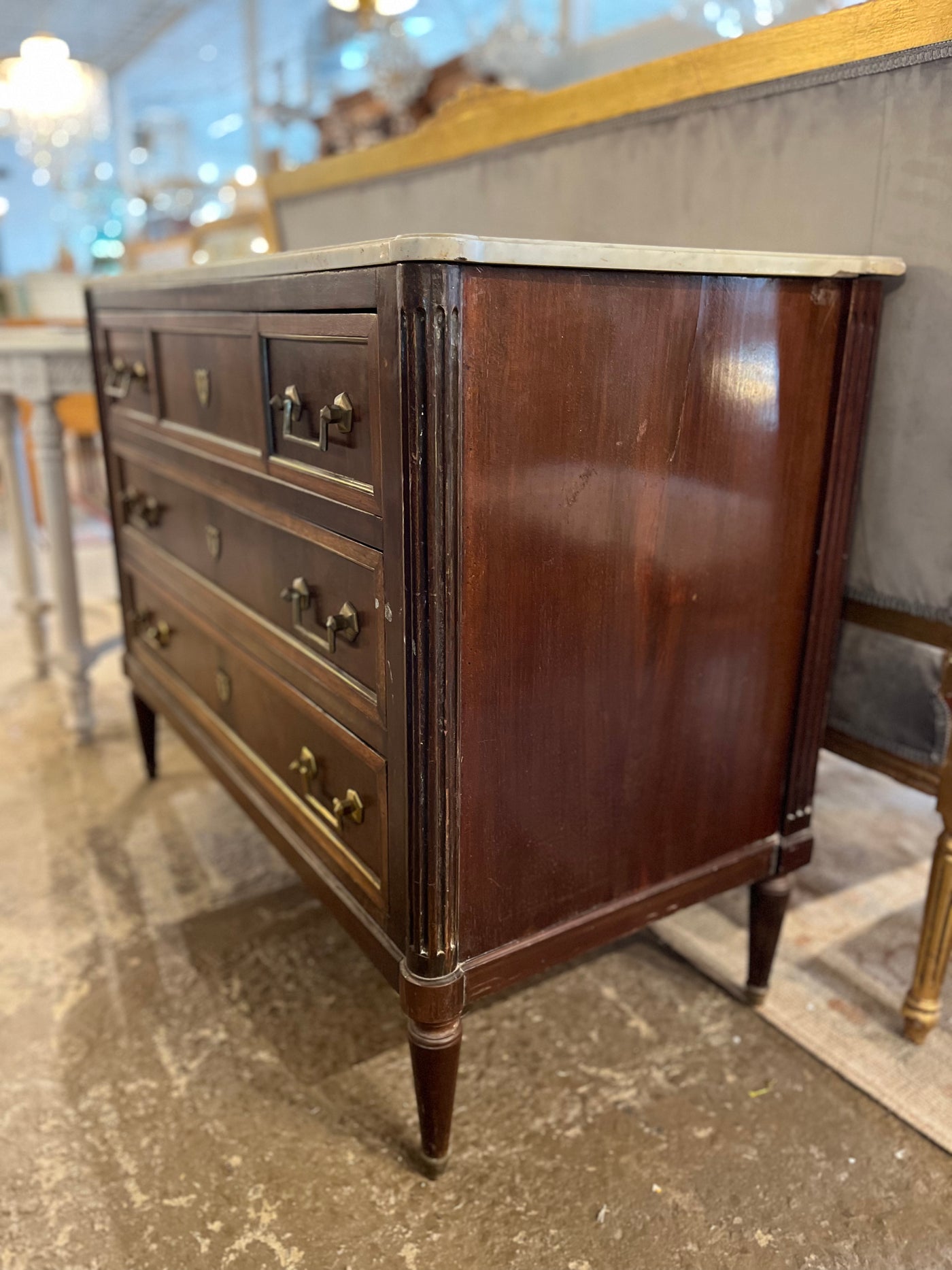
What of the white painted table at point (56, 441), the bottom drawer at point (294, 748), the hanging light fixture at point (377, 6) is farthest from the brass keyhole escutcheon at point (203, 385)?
the hanging light fixture at point (377, 6)

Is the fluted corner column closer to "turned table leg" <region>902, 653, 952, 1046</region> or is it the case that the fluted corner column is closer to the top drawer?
the top drawer

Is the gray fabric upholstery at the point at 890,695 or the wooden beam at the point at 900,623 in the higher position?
the wooden beam at the point at 900,623

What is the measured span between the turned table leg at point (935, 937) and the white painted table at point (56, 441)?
183cm

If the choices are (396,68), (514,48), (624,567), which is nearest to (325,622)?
(624,567)

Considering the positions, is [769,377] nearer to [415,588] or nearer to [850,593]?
[850,593]

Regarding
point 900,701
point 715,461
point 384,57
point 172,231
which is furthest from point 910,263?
point 172,231

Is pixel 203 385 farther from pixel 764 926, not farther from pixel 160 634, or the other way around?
pixel 764 926

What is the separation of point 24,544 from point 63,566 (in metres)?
0.46

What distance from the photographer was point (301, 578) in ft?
3.80

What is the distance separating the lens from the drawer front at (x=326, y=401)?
0.93m

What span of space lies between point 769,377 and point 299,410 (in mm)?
526

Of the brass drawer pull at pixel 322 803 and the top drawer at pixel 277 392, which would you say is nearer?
the top drawer at pixel 277 392

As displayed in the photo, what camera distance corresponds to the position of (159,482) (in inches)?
65.0

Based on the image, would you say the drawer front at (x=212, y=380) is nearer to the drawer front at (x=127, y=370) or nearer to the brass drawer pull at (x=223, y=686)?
the drawer front at (x=127, y=370)
